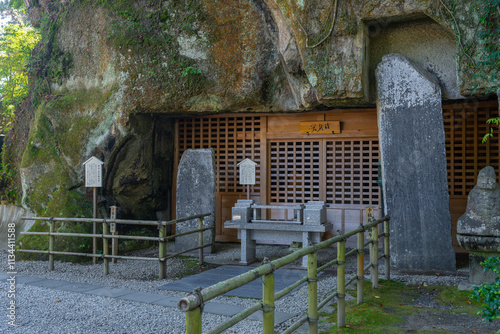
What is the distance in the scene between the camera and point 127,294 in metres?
5.80

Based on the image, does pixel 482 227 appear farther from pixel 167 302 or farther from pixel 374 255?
pixel 167 302

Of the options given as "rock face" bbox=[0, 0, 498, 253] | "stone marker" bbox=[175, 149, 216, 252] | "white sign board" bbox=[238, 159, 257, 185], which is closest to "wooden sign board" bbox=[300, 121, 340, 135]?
"rock face" bbox=[0, 0, 498, 253]

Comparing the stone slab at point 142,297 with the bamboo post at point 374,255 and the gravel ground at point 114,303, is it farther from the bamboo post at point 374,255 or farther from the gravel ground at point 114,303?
the bamboo post at point 374,255

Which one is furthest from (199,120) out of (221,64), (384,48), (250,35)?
(384,48)

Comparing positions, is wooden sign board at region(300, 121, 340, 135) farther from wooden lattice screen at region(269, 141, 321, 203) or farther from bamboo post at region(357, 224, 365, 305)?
bamboo post at region(357, 224, 365, 305)

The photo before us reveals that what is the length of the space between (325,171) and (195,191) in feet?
9.96

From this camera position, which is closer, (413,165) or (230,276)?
(230,276)

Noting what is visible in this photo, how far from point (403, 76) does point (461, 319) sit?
14.2 ft

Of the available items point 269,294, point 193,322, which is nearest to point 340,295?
point 269,294

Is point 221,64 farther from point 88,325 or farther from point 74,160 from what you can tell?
point 88,325

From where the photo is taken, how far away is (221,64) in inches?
357

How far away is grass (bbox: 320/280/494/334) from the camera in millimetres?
4223

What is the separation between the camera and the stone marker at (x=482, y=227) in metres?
5.47

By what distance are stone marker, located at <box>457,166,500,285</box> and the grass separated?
0.42 meters
